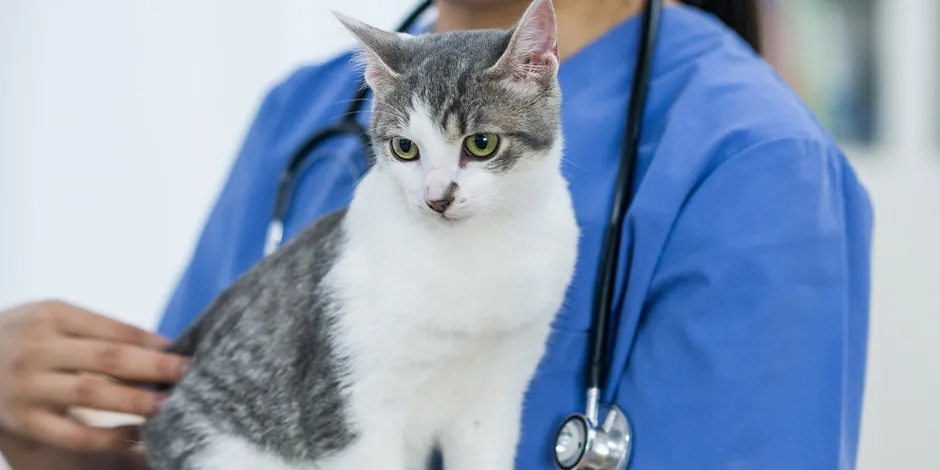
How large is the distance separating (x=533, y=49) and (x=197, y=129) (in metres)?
1.63

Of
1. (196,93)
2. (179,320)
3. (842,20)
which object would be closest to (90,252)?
(196,93)

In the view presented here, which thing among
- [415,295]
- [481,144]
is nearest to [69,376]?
[415,295]

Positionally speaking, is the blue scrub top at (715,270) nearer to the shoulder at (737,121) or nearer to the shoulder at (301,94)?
the shoulder at (737,121)

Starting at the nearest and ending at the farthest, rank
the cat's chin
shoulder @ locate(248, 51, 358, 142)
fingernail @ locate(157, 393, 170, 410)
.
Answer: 1. the cat's chin
2. fingernail @ locate(157, 393, 170, 410)
3. shoulder @ locate(248, 51, 358, 142)

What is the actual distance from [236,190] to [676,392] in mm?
683

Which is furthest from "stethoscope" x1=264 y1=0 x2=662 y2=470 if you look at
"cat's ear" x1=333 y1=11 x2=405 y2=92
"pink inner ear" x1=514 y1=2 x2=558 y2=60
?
"pink inner ear" x1=514 y1=2 x2=558 y2=60

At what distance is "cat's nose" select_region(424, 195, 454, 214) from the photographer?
669 millimetres

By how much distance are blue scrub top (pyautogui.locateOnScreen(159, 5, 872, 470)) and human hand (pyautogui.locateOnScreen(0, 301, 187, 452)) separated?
303mm

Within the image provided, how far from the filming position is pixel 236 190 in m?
1.25

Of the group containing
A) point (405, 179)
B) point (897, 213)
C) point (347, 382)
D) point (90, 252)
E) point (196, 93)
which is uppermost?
point (196, 93)

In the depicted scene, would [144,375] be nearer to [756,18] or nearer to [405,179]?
[405,179]

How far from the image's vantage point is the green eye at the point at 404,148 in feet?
2.31

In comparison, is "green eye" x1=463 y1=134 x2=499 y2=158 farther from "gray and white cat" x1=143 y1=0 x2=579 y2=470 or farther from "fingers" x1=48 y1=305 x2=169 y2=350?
"fingers" x1=48 y1=305 x2=169 y2=350

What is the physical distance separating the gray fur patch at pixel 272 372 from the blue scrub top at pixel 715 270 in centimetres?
19
